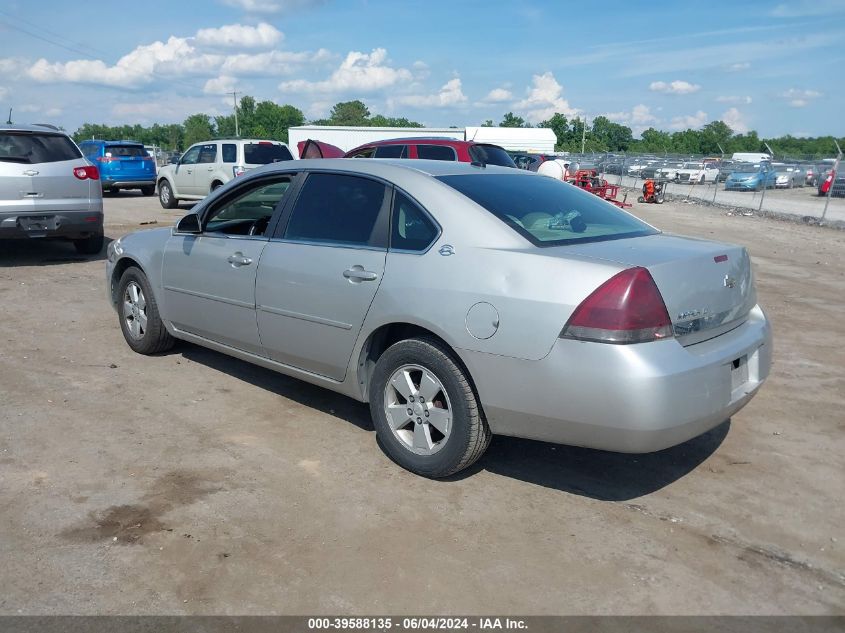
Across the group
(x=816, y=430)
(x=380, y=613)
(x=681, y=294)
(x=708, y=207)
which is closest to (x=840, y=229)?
(x=708, y=207)

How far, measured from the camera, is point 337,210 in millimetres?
4355

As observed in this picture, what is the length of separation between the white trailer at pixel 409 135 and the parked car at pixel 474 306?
17.1 meters

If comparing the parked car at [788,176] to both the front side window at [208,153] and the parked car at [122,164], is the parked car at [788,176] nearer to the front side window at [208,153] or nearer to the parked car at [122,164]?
the front side window at [208,153]

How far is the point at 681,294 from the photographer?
3.35 m

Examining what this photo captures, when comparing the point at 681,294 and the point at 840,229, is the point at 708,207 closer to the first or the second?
the point at 840,229

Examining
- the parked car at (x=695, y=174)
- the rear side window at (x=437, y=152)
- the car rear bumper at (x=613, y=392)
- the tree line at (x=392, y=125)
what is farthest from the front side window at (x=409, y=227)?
the tree line at (x=392, y=125)

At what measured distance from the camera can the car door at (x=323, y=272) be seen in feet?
13.3

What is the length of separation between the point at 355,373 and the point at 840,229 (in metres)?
16.9

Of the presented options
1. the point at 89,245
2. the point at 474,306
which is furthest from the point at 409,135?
the point at 474,306

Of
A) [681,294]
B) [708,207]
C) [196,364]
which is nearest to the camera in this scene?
[681,294]

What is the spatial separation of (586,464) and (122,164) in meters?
20.5

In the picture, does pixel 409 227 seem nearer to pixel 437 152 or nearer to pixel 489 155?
pixel 489 155

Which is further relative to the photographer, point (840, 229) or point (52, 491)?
point (840, 229)

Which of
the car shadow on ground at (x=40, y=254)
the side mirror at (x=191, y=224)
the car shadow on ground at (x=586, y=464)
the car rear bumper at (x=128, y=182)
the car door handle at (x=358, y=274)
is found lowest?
the car shadow on ground at (x=40, y=254)
